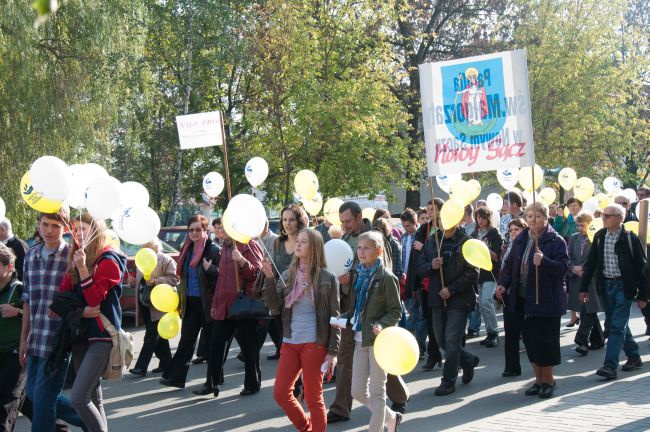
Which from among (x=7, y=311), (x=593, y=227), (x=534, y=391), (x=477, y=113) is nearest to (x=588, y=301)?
(x=593, y=227)

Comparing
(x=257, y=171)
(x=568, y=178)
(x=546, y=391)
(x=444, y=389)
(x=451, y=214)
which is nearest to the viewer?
(x=546, y=391)

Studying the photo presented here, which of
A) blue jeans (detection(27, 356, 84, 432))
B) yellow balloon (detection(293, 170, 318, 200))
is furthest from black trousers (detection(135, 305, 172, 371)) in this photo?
blue jeans (detection(27, 356, 84, 432))

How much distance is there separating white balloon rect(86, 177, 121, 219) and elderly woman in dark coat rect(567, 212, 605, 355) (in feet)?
20.3

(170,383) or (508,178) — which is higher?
(508,178)

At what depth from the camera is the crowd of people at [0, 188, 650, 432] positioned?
620 cm

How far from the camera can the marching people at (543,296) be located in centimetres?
874

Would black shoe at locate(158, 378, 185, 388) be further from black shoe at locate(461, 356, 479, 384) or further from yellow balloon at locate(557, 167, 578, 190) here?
yellow balloon at locate(557, 167, 578, 190)

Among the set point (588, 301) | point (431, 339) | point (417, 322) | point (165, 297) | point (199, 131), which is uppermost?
point (199, 131)

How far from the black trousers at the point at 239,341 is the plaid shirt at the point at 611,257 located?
3.76 meters

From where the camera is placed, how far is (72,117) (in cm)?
2044

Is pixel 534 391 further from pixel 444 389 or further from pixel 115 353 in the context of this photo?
pixel 115 353

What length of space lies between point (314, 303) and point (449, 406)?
2.41 meters

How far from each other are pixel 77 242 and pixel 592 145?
2980 centimetres

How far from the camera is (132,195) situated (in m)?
8.66
